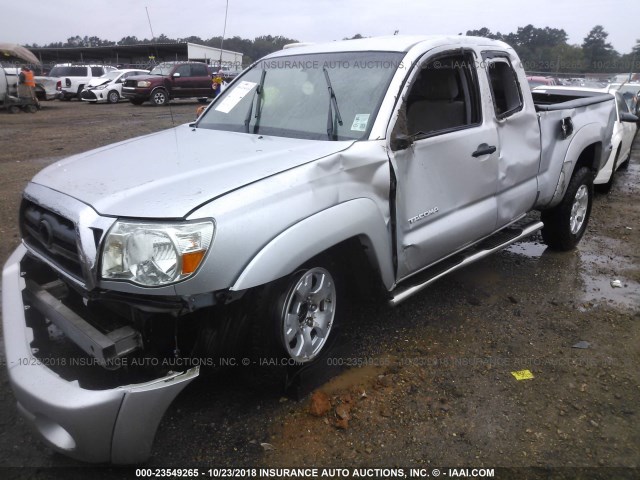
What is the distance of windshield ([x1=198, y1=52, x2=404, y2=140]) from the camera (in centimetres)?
299

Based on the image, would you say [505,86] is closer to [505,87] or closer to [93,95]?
[505,87]

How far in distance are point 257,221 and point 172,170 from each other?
1.99ft

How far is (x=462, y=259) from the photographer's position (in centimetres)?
353

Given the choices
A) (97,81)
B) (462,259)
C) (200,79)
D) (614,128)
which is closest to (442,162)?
(462,259)

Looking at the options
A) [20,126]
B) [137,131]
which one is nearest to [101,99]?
[20,126]

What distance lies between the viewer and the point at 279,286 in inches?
92.5

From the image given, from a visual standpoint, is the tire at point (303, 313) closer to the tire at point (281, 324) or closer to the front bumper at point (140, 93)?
the tire at point (281, 324)

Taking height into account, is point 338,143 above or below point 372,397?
above

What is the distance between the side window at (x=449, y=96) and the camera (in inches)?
137

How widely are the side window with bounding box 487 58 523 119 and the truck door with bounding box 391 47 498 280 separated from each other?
0.40 meters

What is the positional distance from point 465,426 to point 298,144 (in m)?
1.71

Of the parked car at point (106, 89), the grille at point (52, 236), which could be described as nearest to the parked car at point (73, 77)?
the parked car at point (106, 89)

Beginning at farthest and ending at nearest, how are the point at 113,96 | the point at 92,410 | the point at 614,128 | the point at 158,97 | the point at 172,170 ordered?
the point at 113,96, the point at 158,97, the point at 614,128, the point at 172,170, the point at 92,410

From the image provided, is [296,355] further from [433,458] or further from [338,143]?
[338,143]
